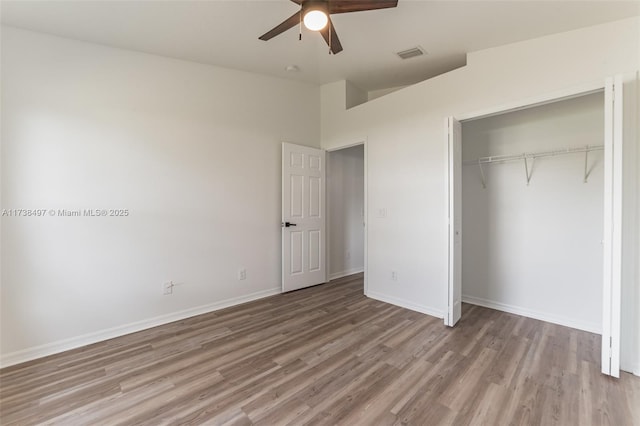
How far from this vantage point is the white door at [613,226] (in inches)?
77.8

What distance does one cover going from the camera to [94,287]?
263 centimetres

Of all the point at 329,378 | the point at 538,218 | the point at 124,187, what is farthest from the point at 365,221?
the point at 124,187

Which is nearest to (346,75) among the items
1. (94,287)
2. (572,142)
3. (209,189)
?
(209,189)

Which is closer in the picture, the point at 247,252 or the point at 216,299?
the point at 216,299

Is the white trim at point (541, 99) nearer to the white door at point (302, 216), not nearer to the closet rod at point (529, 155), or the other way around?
the closet rod at point (529, 155)

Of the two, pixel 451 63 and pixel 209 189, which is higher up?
pixel 451 63

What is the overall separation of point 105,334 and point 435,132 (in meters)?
4.01

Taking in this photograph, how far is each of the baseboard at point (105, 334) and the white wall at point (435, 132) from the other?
202 cm

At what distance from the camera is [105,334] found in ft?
8.75

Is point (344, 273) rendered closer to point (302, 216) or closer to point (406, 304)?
point (302, 216)

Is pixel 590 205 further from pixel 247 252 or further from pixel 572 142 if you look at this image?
pixel 247 252

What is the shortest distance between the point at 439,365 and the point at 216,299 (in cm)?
252

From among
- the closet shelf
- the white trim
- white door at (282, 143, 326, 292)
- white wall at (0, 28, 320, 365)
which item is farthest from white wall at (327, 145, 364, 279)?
the white trim

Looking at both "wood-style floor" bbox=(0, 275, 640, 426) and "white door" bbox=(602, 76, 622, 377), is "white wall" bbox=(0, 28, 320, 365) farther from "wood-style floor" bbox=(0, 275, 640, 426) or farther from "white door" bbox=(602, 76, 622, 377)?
"white door" bbox=(602, 76, 622, 377)
